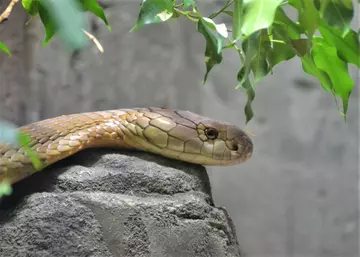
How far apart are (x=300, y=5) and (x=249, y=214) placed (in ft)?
6.06

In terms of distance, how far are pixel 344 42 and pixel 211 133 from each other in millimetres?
461

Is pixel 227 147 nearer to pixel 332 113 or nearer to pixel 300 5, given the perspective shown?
pixel 300 5

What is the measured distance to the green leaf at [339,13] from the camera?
0.97 metres

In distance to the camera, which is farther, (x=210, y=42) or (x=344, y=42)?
(x=210, y=42)

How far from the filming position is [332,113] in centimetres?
272

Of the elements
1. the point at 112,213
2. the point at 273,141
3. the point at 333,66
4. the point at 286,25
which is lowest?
the point at 273,141

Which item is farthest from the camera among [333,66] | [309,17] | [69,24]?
[333,66]

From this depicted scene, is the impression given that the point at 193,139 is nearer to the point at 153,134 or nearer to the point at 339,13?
the point at 153,134

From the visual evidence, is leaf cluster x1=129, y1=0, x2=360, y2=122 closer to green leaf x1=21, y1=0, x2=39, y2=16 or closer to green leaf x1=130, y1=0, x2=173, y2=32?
green leaf x1=130, y1=0, x2=173, y2=32

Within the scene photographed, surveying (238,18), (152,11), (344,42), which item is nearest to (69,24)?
(238,18)

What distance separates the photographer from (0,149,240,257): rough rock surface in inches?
44.4

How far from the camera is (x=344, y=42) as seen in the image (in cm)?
114

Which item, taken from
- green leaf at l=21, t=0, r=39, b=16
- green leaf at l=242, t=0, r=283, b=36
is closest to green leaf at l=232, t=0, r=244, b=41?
green leaf at l=242, t=0, r=283, b=36

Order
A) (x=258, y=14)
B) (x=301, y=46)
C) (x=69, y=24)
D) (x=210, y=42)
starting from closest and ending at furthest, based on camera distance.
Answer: (x=69, y=24) → (x=258, y=14) → (x=301, y=46) → (x=210, y=42)
